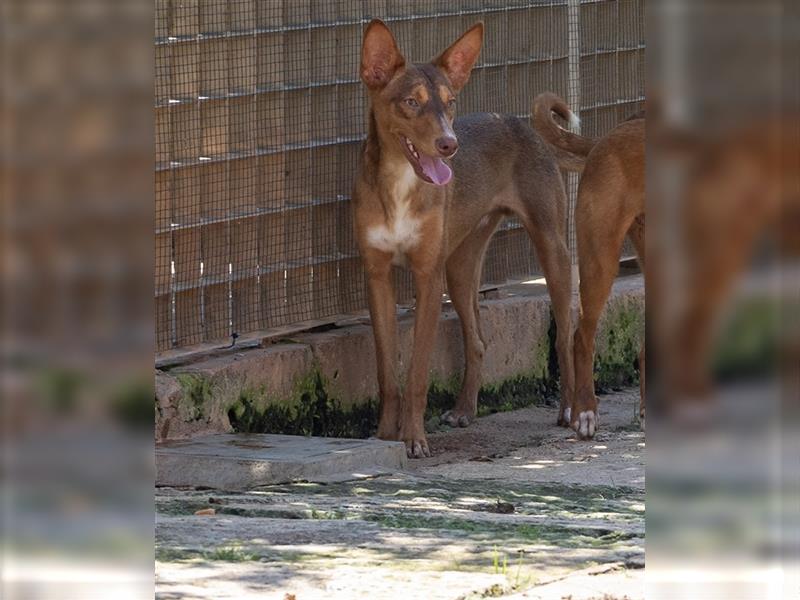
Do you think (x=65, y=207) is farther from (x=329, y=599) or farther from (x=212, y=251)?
(x=212, y=251)

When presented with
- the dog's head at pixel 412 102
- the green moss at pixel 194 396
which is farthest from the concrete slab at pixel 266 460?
the dog's head at pixel 412 102

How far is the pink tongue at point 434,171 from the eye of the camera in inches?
288

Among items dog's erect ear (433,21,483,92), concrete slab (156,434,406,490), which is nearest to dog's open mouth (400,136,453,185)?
dog's erect ear (433,21,483,92)

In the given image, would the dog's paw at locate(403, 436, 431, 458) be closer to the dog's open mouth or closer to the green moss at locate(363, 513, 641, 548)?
the dog's open mouth

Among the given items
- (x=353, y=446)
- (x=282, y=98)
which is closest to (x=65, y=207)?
(x=353, y=446)

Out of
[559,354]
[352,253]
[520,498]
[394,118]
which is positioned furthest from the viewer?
[559,354]

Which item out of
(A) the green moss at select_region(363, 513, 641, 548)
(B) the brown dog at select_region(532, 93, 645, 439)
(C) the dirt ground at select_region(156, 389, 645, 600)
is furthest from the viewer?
(B) the brown dog at select_region(532, 93, 645, 439)

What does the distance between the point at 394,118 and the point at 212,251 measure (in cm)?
116

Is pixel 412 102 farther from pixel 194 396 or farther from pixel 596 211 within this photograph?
pixel 194 396

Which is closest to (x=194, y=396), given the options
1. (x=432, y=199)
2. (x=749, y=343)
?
(x=432, y=199)

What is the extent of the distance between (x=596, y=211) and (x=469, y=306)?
1123 mm

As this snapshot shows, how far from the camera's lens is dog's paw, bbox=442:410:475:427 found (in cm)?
868

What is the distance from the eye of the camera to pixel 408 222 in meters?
7.55

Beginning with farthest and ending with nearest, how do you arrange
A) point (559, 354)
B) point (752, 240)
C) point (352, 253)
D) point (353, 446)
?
point (559, 354) < point (352, 253) < point (353, 446) < point (752, 240)
